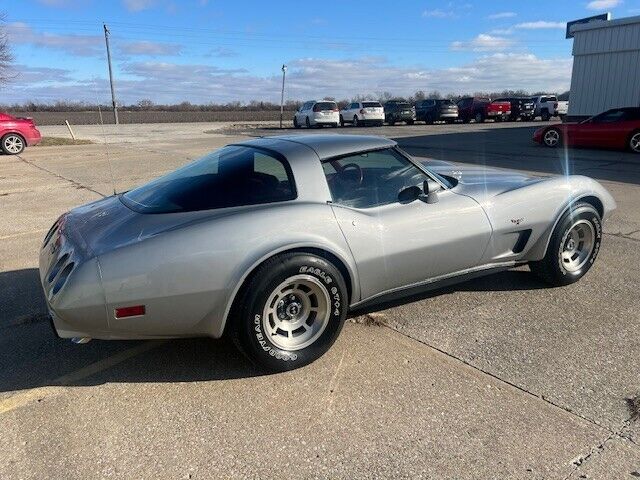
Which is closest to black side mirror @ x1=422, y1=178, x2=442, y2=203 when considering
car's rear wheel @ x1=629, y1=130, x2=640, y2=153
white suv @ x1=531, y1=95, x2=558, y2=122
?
car's rear wheel @ x1=629, y1=130, x2=640, y2=153

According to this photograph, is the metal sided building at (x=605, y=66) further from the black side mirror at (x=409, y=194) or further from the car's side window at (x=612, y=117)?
the black side mirror at (x=409, y=194)

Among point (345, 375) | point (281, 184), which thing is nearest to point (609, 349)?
point (345, 375)

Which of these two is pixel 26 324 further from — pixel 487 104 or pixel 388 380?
pixel 487 104

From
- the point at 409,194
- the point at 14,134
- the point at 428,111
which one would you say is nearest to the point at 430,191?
the point at 409,194

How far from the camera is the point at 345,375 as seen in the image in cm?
309

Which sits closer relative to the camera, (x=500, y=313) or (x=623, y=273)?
(x=500, y=313)

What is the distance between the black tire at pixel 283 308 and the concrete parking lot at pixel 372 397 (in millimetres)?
123

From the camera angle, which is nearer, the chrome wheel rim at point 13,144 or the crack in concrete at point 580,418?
the crack in concrete at point 580,418

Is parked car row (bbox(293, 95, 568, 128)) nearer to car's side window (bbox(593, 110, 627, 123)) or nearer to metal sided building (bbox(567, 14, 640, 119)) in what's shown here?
metal sided building (bbox(567, 14, 640, 119))

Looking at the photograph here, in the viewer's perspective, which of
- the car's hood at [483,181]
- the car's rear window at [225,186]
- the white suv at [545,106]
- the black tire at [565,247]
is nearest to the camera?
the car's rear window at [225,186]

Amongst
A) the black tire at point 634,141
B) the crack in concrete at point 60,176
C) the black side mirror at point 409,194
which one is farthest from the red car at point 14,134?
the black tire at point 634,141

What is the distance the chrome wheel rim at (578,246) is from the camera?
4.33 meters

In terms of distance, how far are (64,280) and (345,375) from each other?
166 cm

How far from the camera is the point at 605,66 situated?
21.0m
